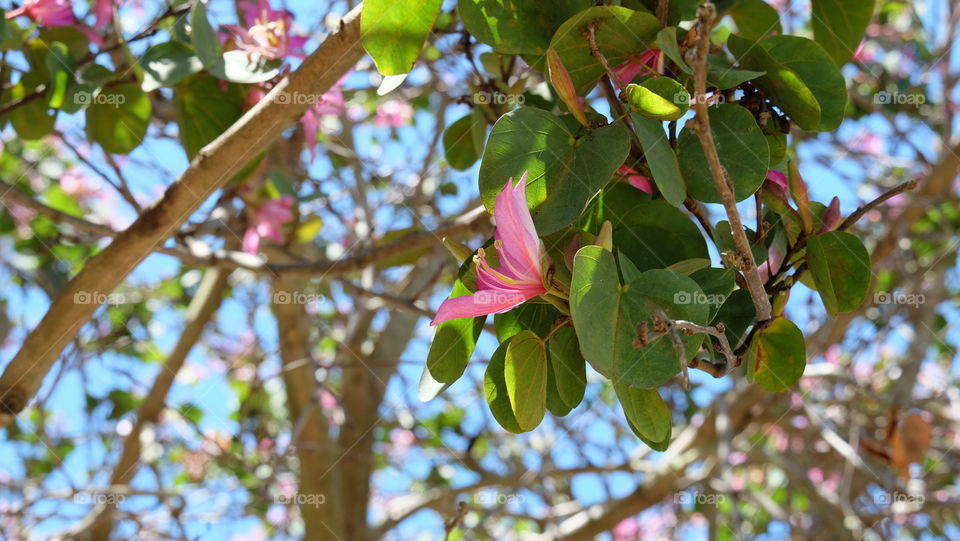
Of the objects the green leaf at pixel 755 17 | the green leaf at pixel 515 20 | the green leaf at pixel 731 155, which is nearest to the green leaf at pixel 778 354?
the green leaf at pixel 731 155

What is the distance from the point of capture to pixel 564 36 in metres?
0.87

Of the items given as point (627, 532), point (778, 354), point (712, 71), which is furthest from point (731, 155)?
point (627, 532)

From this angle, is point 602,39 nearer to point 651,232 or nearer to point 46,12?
point 651,232

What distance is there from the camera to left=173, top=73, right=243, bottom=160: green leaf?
141 cm

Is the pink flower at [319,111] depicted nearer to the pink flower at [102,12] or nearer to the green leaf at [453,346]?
the pink flower at [102,12]

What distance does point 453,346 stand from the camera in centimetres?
87

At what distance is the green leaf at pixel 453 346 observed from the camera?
33.8 inches

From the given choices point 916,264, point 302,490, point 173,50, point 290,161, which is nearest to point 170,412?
point 302,490

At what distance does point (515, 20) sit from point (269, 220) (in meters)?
1.01

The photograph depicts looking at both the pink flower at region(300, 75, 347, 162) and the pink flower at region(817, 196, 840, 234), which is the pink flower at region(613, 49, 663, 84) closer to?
the pink flower at region(817, 196, 840, 234)

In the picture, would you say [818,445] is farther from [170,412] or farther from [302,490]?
[170,412]

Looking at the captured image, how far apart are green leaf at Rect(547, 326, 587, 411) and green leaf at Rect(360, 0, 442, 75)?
0.34 m

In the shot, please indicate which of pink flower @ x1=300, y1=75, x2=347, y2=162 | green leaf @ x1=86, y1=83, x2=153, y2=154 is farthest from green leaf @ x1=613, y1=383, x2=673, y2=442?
green leaf @ x1=86, y1=83, x2=153, y2=154

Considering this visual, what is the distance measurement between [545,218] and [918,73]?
309cm
